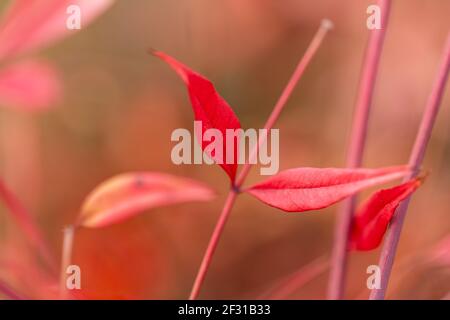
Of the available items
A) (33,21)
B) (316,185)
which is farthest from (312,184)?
(33,21)

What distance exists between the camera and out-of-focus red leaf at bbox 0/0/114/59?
279 millimetres

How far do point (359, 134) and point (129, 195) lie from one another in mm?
101

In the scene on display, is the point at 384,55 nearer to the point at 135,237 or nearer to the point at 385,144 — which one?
the point at 385,144

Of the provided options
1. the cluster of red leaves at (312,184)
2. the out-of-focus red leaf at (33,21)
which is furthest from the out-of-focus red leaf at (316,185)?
the out-of-focus red leaf at (33,21)

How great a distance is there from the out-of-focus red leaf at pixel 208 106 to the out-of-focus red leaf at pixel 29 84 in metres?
0.16

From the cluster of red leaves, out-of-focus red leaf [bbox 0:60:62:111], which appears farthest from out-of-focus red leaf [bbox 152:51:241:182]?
out-of-focus red leaf [bbox 0:60:62:111]

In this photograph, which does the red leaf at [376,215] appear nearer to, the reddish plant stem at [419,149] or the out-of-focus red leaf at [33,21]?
the reddish plant stem at [419,149]

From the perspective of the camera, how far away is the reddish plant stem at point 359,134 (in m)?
0.24

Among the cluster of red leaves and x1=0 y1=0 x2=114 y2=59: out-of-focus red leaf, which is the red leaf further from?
x1=0 y1=0 x2=114 y2=59: out-of-focus red leaf

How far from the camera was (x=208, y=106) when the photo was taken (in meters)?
0.22

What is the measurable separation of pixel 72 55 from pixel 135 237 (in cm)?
14

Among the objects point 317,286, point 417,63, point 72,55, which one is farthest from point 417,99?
point 72,55

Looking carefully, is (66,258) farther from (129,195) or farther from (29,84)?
(29,84)

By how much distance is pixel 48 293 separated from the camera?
12.0 inches
